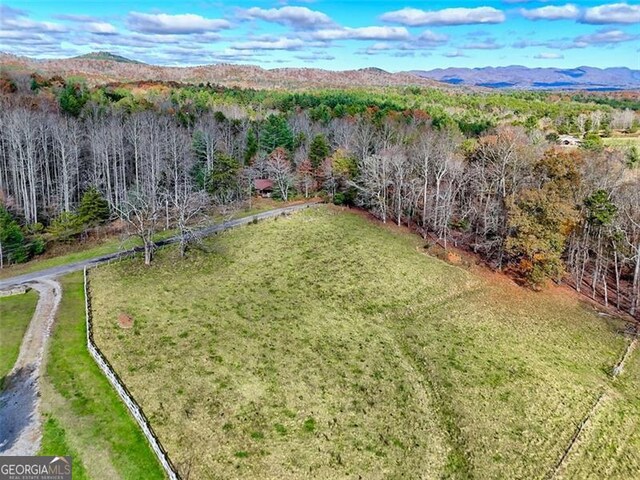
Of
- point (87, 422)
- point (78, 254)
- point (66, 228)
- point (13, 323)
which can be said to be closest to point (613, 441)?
point (87, 422)

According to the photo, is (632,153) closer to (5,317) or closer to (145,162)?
(145,162)

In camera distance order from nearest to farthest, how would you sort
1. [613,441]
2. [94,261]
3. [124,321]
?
[613,441]
[124,321]
[94,261]

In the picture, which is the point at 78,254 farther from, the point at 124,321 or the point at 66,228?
the point at 124,321

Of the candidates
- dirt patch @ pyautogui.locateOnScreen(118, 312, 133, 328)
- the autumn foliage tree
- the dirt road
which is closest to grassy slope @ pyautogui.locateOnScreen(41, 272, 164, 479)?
the dirt road

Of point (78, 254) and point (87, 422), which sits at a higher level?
point (78, 254)

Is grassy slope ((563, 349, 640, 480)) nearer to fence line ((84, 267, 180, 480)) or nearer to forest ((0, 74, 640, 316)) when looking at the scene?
forest ((0, 74, 640, 316))

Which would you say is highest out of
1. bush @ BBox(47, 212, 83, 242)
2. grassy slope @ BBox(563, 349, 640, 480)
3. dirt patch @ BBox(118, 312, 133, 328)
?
bush @ BBox(47, 212, 83, 242)

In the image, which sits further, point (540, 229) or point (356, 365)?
point (540, 229)
